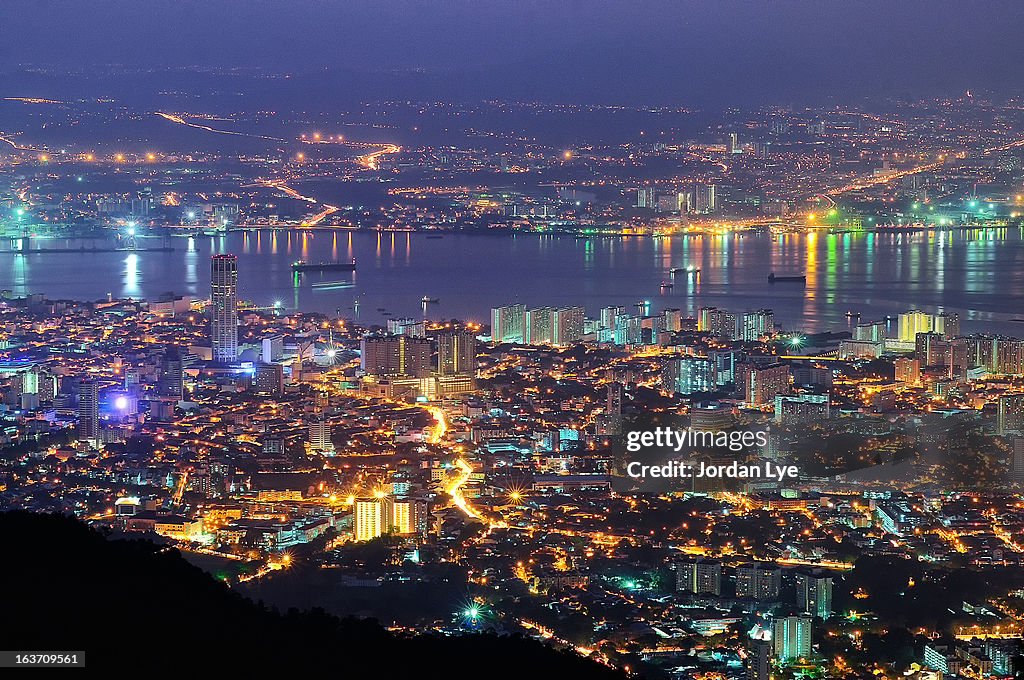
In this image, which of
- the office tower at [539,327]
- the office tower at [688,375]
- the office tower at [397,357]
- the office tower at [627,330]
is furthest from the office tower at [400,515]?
the office tower at [539,327]

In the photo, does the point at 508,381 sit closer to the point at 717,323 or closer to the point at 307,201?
the point at 717,323

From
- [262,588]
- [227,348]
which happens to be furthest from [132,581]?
[227,348]

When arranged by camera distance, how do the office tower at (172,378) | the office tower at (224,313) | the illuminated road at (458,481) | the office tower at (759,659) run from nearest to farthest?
the office tower at (759,659)
the illuminated road at (458,481)
the office tower at (172,378)
the office tower at (224,313)

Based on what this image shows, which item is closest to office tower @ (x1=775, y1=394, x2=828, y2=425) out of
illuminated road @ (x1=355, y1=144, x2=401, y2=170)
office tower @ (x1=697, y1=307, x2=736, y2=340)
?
office tower @ (x1=697, y1=307, x2=736, y2=340)

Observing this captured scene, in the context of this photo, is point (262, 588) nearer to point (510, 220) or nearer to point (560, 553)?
point (560, 553)

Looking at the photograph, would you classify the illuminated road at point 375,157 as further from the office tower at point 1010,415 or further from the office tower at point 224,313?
the office tower at point 1010,415
